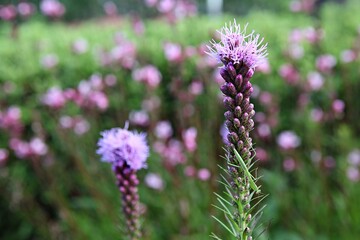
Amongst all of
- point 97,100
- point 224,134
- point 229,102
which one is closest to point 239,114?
point 229,102

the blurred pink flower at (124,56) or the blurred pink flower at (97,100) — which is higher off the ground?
the blurred pink flower at (124,56)

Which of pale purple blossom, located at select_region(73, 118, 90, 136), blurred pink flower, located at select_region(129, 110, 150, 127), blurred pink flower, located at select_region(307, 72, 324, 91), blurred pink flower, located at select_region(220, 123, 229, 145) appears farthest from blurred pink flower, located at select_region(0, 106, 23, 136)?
blurred pink flower, located at select_region(307, 72, 324, 91)

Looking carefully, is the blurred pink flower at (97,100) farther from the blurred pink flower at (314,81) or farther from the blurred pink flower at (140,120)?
the blurred pink flower at (314,81)

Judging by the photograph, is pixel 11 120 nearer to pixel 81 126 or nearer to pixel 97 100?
pixel 81 126

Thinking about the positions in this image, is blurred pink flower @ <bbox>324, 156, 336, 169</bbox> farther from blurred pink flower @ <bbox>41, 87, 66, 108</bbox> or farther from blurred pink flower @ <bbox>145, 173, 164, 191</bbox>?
blurred pink flower @ <bbox>41, 87, 66, 108</bbox>

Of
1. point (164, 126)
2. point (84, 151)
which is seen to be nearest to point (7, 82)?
point (84, 151)

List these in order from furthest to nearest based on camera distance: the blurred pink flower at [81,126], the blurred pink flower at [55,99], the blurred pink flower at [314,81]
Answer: the blurred pink flower at [81,126] < the blurred pink flower at [314,81] < the blurred pink flower at [55,99]

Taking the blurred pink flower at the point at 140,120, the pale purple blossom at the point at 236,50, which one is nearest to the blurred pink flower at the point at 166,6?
the blurred pink flower at the point at 140,120

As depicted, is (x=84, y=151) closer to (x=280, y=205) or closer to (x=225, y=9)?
(x=280, y=205)
